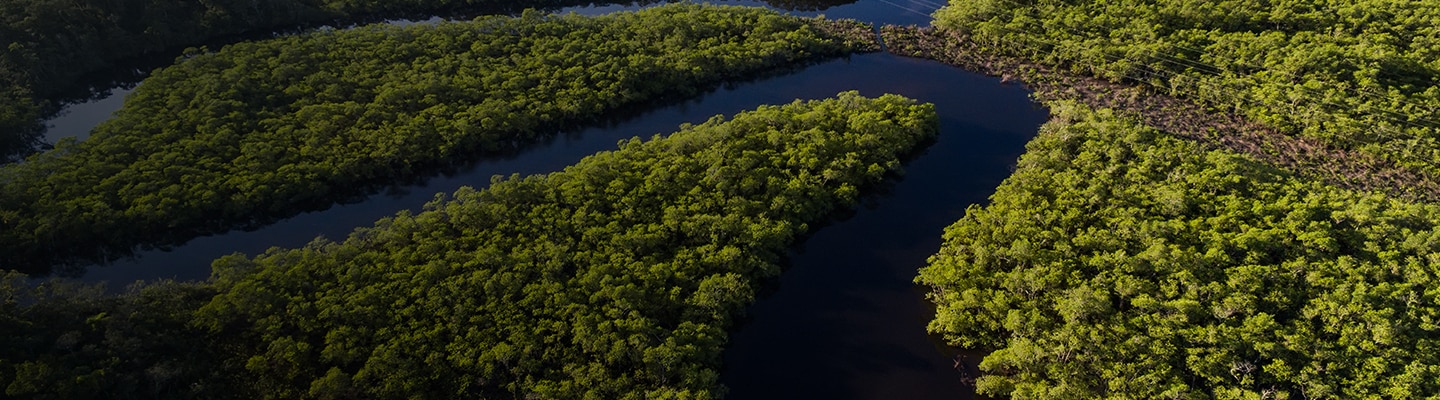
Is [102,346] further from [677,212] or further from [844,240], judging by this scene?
[844,240]

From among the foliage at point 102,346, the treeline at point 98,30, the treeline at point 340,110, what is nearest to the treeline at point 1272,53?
the treeline at point 340,110

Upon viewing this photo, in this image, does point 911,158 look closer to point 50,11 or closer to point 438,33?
point 438,33

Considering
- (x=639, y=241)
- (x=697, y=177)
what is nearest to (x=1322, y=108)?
(x=697, y=177)

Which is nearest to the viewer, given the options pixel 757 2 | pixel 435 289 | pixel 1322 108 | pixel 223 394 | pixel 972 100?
pixel 223 394

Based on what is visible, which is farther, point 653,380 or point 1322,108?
point 1322,108

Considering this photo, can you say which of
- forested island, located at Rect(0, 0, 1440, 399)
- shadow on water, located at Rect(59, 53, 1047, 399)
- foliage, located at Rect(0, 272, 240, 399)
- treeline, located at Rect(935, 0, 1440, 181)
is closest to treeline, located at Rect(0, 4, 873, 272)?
forested island, located at Rect(0, 0, 1440, 399)

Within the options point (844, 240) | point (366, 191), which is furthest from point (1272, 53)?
point (366, 191)

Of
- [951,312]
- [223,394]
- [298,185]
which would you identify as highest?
[298,185]

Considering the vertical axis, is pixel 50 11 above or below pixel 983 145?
above
